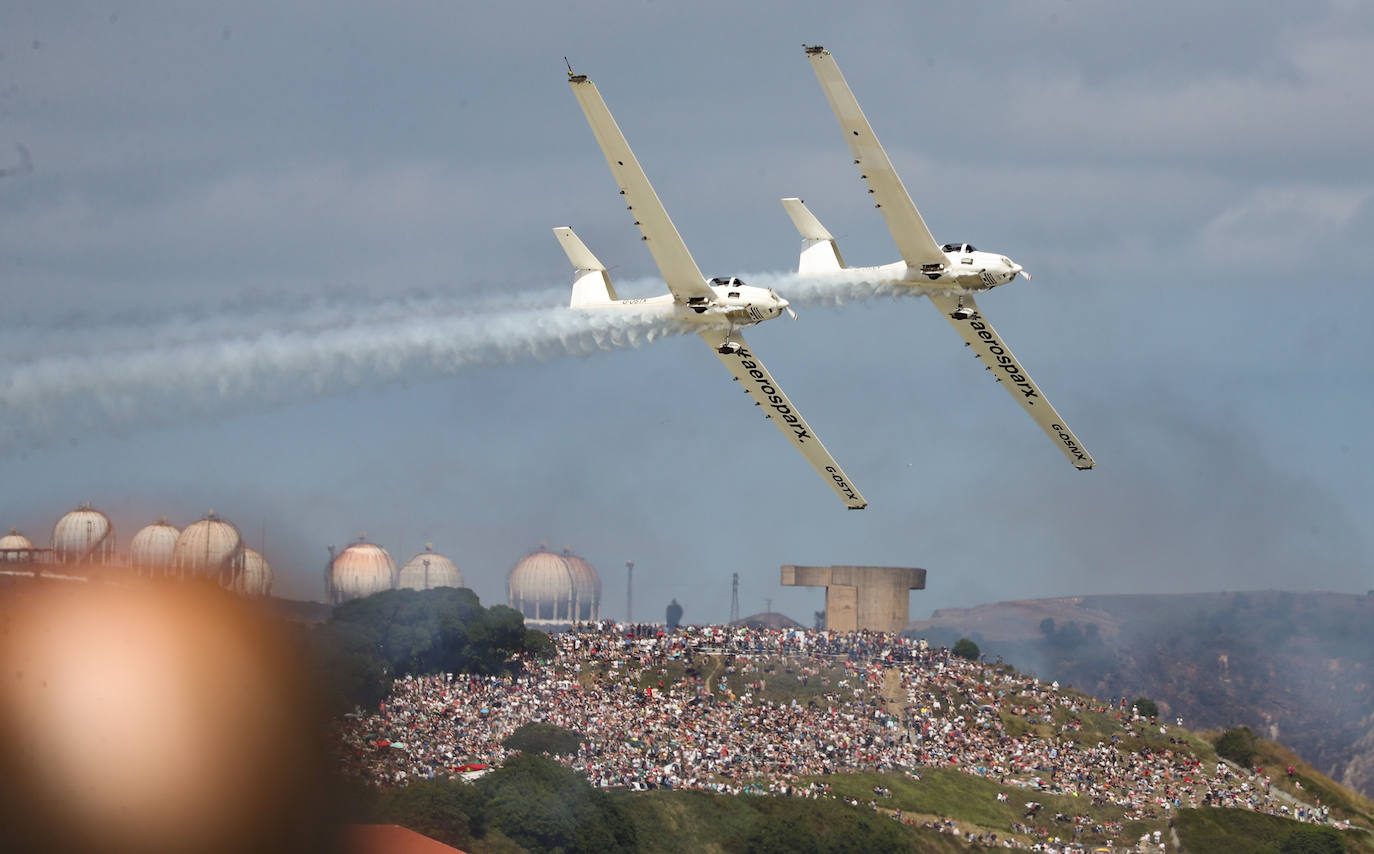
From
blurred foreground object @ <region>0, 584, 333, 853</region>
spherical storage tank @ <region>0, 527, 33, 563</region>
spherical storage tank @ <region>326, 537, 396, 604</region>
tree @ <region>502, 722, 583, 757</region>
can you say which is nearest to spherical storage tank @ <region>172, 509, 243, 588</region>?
blurred foreground object @ <region>0, 584, 333, 853</region>

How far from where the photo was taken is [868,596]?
193500 mm

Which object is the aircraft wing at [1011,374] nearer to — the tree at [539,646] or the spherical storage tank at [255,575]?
the spherical storage tank at [255,575]

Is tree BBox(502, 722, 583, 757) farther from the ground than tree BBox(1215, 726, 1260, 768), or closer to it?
farther from the ground

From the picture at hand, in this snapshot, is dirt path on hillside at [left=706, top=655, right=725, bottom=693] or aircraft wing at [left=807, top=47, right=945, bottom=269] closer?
aircraft wing at [left=807, top=47, right=945, bottom=269]

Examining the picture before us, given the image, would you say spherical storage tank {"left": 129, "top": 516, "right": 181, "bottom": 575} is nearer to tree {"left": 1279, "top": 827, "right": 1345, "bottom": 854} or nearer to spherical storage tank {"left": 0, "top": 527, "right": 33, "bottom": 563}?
spherical storage tank {"left": 0, "top": 527, "right": 33, "bottom": 563}

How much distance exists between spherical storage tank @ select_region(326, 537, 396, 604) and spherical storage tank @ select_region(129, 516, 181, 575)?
4.29m

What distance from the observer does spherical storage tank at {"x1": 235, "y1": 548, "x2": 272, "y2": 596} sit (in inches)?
1006

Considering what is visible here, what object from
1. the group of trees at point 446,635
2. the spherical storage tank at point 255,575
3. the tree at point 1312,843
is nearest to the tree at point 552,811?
the group of trees at point 446,635

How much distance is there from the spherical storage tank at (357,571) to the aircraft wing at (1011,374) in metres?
28.2

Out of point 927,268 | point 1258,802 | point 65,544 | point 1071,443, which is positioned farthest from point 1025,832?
point 65,544

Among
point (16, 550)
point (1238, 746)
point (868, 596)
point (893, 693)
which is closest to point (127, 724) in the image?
point (16, 550)

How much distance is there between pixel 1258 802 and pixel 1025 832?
2347 cm

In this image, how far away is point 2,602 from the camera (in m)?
23.1

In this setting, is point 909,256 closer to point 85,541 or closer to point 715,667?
point 85,541
